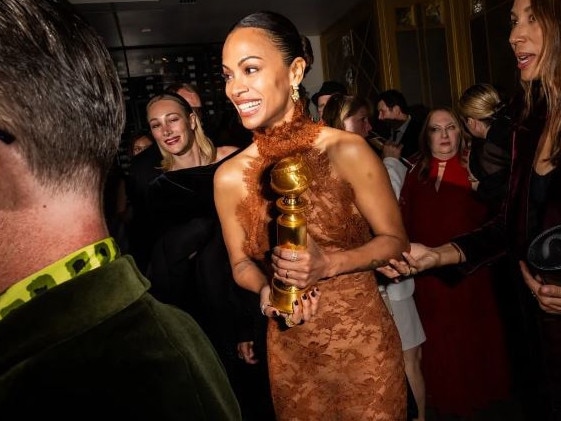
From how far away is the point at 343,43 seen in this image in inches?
410

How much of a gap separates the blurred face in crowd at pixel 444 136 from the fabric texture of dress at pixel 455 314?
14 cm

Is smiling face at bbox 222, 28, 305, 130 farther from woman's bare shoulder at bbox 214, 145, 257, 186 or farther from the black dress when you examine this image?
the black dress

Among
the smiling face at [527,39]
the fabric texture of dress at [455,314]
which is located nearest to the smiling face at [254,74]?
the smiling face at [527,39]

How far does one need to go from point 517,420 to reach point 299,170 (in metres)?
2.95

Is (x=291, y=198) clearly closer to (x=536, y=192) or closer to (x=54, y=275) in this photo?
(x=54, y=275)

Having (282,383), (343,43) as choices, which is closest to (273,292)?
(282,383)

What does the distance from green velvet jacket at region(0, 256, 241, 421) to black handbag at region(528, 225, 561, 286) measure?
133 centimetres

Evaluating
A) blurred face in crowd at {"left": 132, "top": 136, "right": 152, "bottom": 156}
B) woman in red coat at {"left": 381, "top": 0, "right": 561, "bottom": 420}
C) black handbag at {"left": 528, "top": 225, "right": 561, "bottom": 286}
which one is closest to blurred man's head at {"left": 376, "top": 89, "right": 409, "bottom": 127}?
blurred face in crowd at {"left": 132, "top": 136, "right": 152, "bottom": 156}

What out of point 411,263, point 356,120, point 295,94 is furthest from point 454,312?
point 295,94

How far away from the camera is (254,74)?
2031mm

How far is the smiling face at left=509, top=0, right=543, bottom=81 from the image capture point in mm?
2089

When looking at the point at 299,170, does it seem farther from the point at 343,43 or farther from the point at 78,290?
the point at 343,43

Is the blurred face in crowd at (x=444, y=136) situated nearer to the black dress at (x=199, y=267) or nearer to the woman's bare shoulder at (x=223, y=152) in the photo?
the woman's bare shoulder at (x=223, y=152)

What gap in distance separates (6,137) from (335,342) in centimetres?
154
